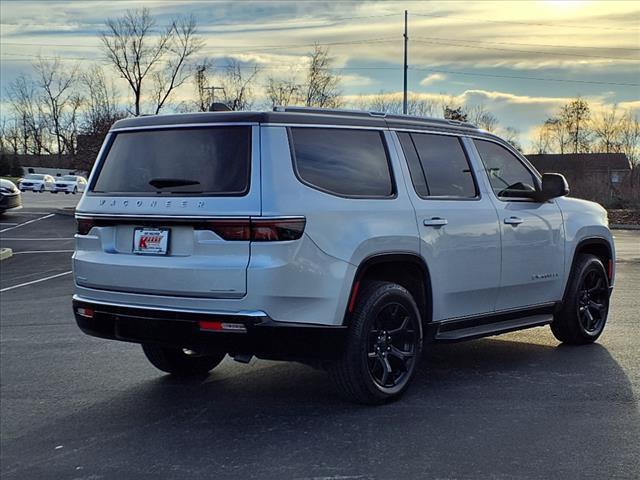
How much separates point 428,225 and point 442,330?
0.83 metres

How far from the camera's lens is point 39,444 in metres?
5.21

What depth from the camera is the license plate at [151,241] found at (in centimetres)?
508

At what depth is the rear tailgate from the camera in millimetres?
4875

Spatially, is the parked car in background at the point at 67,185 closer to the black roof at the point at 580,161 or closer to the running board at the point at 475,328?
the black roof at the point at 580,161

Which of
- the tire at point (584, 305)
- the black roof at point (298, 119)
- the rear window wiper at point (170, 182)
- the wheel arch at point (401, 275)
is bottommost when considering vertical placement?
the tire at point (584, 305)

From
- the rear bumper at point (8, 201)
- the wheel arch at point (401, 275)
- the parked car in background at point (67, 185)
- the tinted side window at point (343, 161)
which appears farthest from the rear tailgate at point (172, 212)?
the parked car in background at point (67, 185)

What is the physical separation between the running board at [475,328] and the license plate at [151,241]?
213cm

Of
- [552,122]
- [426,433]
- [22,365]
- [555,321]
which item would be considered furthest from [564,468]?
[552,122]

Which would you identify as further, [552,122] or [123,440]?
[552,122]

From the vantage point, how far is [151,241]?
5.14 metres

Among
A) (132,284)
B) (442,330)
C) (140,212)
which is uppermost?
→ (140,212)

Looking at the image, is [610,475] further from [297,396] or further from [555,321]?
[555,321]

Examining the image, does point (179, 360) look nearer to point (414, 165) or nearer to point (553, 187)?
point (414, 165)

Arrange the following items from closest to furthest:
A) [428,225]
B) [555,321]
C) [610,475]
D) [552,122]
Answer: [610,475]
[428,225]
[555,321]
[552,122]
